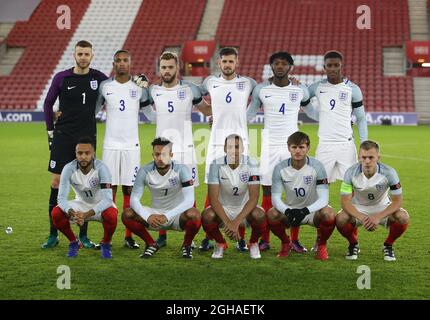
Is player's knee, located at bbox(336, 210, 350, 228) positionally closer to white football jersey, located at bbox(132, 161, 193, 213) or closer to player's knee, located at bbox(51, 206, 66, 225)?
white football jersey, located at bbox(132, 161, 193, 213)

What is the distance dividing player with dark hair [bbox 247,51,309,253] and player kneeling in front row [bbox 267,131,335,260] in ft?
1.19

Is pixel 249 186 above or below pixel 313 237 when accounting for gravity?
above

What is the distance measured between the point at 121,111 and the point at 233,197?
1.27 meters

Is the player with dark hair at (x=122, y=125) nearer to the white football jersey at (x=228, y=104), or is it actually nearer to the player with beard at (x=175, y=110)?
the player with beard at (x=175, y=110)

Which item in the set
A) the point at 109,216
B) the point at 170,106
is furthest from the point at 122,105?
the point at 109,216

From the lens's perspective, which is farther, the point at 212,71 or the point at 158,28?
the point at 158,28

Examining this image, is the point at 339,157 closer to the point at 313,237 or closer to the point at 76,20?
the point at 313,237

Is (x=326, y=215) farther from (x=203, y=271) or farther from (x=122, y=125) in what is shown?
(x=122, y=125)

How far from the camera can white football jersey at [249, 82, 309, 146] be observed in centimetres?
585

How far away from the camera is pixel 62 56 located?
3003 centimetres

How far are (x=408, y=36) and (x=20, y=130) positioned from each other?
1679 centimetres

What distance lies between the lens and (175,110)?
588cm

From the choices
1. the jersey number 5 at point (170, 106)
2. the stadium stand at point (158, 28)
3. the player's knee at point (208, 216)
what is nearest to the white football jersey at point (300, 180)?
the player's knee at point (208, 216)

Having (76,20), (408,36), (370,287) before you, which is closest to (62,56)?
(76,20)
